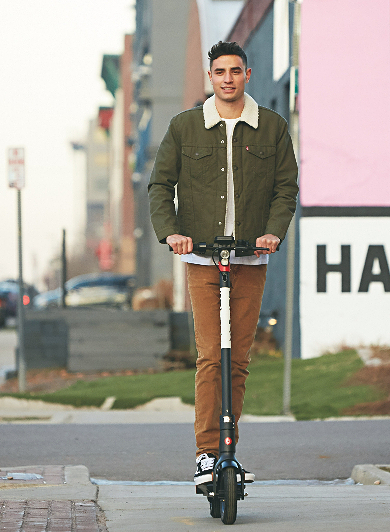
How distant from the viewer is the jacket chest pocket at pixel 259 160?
15.2 feet

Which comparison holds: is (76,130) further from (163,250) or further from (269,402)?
(269,402)

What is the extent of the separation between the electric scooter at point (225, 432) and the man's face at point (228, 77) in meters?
0.70

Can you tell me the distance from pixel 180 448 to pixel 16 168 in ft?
20.9

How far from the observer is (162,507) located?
4844 millimetres

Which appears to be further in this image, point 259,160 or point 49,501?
point 49,501

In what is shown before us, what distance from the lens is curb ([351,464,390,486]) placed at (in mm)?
5836

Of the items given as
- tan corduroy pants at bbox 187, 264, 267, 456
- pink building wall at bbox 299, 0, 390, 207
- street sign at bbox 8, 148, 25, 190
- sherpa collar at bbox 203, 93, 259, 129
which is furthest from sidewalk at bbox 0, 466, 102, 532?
pink building wall at bbox 299, 0, 390, 207

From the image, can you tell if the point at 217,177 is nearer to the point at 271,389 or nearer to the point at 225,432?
the point at 225,432

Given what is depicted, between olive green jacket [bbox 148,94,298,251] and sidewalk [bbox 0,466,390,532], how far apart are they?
129 centimetres

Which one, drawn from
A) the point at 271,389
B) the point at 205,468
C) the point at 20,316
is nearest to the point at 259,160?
the point at 205,468

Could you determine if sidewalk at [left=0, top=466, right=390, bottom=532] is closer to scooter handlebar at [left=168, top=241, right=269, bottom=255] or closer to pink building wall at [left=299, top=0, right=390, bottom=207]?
scooter handlebar at [left=168, top=241, right=269, bottom=255]

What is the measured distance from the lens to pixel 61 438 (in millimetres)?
8031

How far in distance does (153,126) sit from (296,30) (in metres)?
27.2

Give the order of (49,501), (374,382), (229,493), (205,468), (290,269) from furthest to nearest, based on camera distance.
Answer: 1. (374,382)
2. (290,269)
3. (49,501)
4. (205,468)
5. (229,493)
